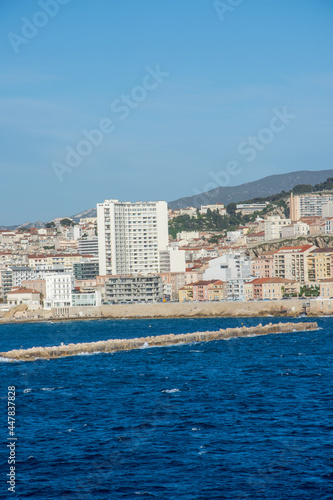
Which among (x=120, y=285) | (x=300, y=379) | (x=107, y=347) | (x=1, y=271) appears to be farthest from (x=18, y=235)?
(x=300, y=379)

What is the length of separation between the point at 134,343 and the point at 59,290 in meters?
43.1

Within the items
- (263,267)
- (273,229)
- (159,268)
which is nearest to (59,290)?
(159,268)

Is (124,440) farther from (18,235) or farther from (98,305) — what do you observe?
(18,235)

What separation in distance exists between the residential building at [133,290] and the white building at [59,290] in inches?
182

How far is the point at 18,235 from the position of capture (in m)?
174

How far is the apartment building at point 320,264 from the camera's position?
3711 inches

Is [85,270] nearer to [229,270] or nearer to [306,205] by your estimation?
[229,270]

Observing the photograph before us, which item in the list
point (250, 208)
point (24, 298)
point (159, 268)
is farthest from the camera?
point (250, 208)

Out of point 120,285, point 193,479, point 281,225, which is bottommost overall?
point 193,479

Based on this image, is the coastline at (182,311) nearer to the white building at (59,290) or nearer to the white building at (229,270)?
the white building at (59,290)

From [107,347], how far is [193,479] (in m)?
29.4

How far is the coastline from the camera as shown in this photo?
3113 inches

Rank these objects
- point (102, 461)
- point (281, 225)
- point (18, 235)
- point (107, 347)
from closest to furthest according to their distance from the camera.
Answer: point (102, 461) < point (107, 347) < point (281, 225) < point (18, 235)

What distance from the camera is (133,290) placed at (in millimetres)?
→ 93000
